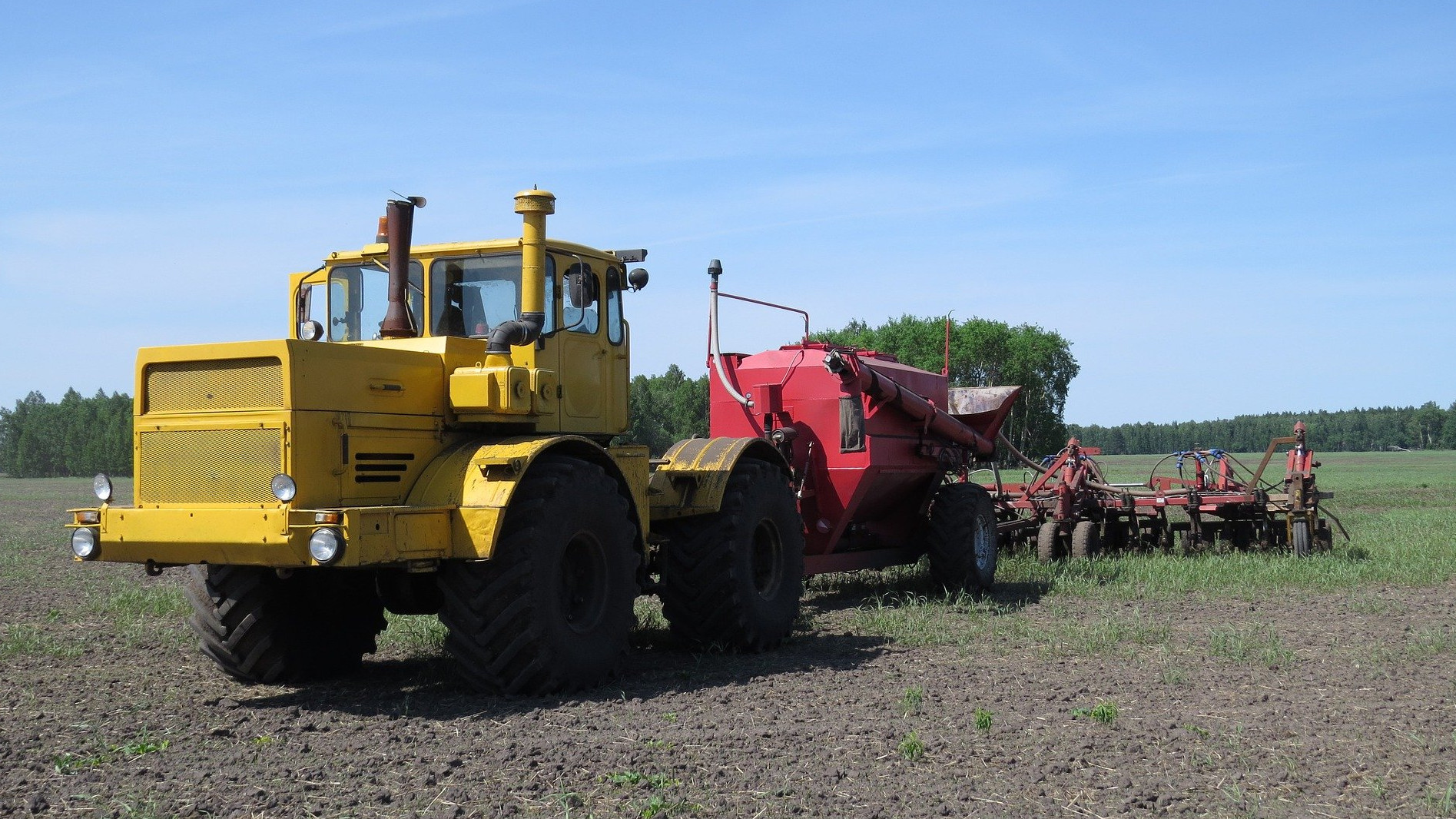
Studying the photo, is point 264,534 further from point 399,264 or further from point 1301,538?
point 1301,538

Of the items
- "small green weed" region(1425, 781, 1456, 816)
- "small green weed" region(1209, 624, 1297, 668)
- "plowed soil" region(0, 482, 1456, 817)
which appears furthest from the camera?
"small green weed" region(1209, 624, 1297, 668)

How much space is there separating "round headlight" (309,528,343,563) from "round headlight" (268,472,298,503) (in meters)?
0.31

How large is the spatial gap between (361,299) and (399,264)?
0.92 m

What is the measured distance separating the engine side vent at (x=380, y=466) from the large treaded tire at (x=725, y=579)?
2754 mm

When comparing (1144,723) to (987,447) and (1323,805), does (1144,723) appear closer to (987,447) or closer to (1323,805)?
(1323,805)

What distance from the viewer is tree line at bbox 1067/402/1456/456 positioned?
502ft

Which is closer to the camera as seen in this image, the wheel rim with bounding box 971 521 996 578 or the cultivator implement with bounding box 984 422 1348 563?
the wheel rim with bounding box 971 521 996 578

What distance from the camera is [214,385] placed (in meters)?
7.88

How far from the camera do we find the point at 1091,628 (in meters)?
11.2

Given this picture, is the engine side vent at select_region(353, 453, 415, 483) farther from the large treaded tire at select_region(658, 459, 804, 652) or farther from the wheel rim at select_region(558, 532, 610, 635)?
the large treaded tire at select_region(658, 459, 804, 652)

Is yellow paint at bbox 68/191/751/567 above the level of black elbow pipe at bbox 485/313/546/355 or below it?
below

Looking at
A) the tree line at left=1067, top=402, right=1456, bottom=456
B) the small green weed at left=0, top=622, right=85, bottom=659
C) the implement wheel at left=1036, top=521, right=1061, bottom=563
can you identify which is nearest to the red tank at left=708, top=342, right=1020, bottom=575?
the implement wheel at left=1036, top=521, right=1061, bottom=563

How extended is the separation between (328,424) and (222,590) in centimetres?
167

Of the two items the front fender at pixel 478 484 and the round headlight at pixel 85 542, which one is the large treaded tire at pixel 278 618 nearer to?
the round headlight at pixel 85 542
